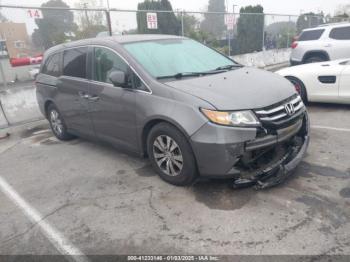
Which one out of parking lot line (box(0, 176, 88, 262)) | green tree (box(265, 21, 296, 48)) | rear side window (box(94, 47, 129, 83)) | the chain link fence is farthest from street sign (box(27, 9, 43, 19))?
green tree (box(265, 21, 296, 48))

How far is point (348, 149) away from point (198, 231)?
2.71 m

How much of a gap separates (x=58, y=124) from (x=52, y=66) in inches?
40.3

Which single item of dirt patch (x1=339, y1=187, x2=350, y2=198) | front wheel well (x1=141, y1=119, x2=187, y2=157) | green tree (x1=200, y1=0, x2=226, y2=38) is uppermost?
green tree (x1=200, y1=0, x2=226, y2=38)

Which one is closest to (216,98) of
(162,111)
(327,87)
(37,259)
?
(162,111)

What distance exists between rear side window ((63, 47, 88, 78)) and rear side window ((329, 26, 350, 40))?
835 centimetres

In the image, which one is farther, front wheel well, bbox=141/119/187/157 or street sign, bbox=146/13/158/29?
street sign, bbox=146/13/158/29

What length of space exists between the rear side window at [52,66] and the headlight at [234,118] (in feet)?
10.7

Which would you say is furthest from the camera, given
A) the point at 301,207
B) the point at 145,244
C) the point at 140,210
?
the point at 140,210

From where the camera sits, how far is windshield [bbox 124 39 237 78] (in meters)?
3.93

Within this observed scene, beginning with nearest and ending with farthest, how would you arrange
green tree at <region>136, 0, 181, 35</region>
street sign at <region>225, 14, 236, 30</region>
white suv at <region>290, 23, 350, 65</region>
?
white suv at <region>290, 23, 350, 65</region>
green tree at <region>136, 0, 181, 35</region>
street sign at <region>225, 14, 236, 30</region>

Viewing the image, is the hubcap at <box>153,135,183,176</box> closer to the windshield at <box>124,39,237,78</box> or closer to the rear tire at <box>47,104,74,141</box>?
the windshield at <box>124,39,237,78</box>

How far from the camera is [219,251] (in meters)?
2.65

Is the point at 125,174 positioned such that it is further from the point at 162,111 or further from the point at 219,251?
the point at 219,251

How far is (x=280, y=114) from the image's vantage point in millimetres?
3402
